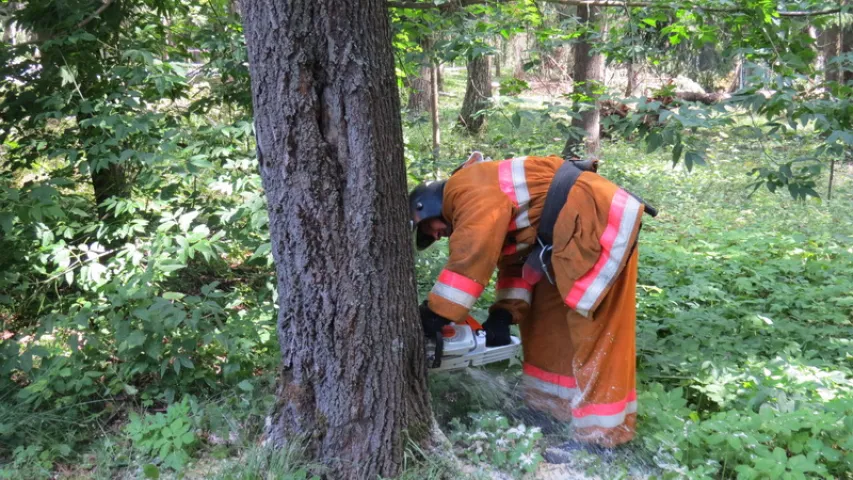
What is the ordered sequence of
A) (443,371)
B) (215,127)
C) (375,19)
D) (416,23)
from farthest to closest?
(416,23) → (215,127) → (443,371) → (375,19)

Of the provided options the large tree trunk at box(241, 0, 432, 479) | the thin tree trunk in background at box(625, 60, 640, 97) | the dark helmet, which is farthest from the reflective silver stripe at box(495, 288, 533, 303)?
the thin tree trunk in background at box(625, 60, 640, 97)

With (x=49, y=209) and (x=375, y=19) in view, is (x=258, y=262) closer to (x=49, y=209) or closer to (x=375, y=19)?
(x=49, y=209)

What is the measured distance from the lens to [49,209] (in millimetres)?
2869

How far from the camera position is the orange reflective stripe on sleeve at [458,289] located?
262 centimetres

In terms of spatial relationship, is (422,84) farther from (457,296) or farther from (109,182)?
(457,296)

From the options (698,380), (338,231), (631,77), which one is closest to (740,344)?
(698,380)

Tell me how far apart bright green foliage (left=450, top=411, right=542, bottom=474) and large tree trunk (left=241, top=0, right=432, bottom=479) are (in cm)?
28

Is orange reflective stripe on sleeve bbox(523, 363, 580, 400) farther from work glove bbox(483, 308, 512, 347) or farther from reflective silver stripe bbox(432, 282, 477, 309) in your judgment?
reflective silver stripe bbox(432, 282, 477, 309)

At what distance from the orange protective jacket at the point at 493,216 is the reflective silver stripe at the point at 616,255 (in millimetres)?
23

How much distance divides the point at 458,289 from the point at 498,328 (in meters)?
0.55

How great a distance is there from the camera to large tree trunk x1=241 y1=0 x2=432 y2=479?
7.19 ft

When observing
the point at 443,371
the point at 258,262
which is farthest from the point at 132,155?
the point at 443,371

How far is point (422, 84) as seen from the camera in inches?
376

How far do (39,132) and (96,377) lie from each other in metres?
1.75
